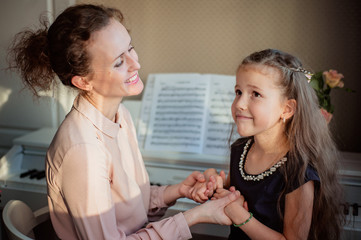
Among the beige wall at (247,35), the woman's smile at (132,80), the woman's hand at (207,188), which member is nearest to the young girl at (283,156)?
the woman's hand at (207,188)

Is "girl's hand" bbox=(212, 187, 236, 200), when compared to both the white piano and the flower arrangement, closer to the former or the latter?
the white piano

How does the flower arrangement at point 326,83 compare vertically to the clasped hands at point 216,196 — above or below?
above

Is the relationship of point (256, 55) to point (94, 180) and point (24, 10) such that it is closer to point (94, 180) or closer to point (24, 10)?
A: point (94, 180)

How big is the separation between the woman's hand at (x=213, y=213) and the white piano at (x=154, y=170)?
52 centimetres

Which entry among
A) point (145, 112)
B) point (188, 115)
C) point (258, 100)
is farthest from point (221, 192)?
point (145, 112)

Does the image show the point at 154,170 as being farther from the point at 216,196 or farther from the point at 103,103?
the point at 103,103

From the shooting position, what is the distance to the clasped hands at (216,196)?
4.45 ft

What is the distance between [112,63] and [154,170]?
982 millimetres

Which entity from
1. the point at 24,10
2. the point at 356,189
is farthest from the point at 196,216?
the point at 24,10

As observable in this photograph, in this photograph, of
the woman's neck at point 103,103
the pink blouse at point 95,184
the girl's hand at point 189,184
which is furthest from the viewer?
the girl's hand at point 189,184

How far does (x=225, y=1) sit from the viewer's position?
8.27ft

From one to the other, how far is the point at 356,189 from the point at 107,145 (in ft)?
4.34

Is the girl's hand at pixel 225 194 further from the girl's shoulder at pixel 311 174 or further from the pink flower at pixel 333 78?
the pink flower at pixel 333 78

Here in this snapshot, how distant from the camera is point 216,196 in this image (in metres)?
1.46
